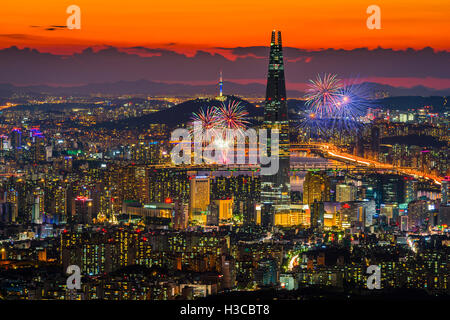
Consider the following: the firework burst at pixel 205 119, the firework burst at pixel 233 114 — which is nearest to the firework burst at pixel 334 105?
the firework burst at pixel 233 114

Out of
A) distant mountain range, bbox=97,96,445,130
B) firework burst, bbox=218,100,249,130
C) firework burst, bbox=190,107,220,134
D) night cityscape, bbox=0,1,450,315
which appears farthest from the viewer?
distant mountain range, bbox=97,96,445,130

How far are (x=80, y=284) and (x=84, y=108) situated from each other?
12416 mm

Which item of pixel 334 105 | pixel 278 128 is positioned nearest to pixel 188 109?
pixel 278 128

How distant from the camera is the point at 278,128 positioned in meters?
20.7

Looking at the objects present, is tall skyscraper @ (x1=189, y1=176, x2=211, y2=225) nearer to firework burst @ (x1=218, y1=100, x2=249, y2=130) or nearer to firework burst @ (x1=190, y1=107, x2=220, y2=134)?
firework burst @ (x1=218, y1=100, x2=249, y2=130)

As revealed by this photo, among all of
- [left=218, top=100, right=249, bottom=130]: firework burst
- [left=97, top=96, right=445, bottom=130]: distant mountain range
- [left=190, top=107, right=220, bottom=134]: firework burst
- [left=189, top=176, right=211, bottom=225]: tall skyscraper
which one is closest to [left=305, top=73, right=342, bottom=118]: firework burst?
[left=97, top=96, right=445, bottom=130]: distant mountain range

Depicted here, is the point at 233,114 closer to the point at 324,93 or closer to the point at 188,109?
the point at 188,109

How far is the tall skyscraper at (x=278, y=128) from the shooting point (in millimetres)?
16642

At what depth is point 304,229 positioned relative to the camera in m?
14.3

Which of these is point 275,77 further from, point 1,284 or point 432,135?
point 1,284

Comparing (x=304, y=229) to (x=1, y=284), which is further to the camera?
(x=304, y=229)

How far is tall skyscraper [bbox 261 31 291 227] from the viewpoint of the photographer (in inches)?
655
